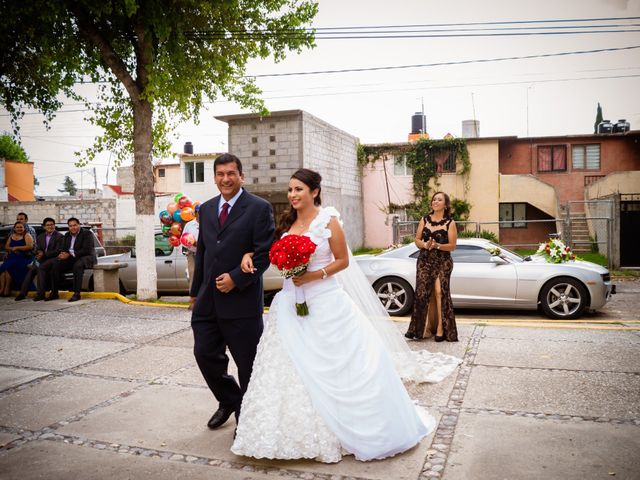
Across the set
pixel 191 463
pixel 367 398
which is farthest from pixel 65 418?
pixel 367 398

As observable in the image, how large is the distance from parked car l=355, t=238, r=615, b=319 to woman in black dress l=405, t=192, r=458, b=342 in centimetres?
229

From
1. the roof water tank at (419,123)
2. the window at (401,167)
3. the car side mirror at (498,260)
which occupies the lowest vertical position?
the car side mirror at (498,260)

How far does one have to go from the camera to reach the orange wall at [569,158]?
30.7 m

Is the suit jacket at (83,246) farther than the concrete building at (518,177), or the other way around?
the concrete building at (518,177)

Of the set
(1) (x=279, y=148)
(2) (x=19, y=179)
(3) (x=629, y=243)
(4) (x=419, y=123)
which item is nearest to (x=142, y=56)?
(1) (x=279, y=148)

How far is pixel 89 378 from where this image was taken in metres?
5.96

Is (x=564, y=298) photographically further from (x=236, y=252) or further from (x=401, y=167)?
(x=401, y=167)

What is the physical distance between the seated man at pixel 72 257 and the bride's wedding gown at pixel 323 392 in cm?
905

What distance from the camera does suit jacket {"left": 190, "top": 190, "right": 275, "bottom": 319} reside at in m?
4.11

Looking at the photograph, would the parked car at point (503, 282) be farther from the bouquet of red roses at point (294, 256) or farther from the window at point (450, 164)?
the window at point (450, 164)

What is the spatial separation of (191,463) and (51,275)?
9499 millimetres

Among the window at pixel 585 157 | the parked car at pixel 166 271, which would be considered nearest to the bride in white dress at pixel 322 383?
the parked car at pixel 166 271

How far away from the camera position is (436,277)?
24.9 feet

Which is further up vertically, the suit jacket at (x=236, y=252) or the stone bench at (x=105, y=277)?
the suit jacket at (x=236, y=252)
